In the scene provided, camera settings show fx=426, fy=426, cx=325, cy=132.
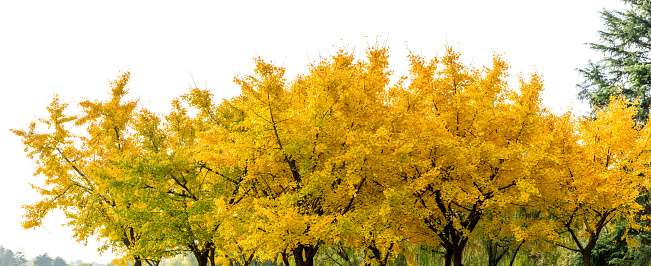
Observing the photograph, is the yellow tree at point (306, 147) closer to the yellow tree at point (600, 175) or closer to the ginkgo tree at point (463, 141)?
the ginkgo tree at point (463, 141)

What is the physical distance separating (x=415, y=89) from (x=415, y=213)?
4272mm

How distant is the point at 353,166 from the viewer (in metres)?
11.4

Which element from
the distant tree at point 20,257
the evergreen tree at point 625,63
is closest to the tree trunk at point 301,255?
the evergreen tree at point 625,63

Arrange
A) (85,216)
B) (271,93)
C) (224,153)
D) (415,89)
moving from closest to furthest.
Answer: (271,93) → (224,153) → (415,89) → (85,216)

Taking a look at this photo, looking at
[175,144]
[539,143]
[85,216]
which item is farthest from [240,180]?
[539,143]

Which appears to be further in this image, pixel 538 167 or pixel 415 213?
pixel 538 167

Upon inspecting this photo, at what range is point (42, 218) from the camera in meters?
18.5

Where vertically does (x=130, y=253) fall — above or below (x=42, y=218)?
below

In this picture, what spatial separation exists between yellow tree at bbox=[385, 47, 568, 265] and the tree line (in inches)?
2.2

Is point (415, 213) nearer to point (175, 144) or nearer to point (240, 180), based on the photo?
point (240, 180)

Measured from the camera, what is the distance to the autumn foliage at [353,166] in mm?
11492

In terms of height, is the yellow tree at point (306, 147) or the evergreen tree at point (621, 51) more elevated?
the evergreen tree at point (621, 51)

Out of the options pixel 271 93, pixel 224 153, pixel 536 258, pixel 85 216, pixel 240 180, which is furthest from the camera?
pixel 536 258

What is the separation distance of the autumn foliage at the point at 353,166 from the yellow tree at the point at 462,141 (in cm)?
6
